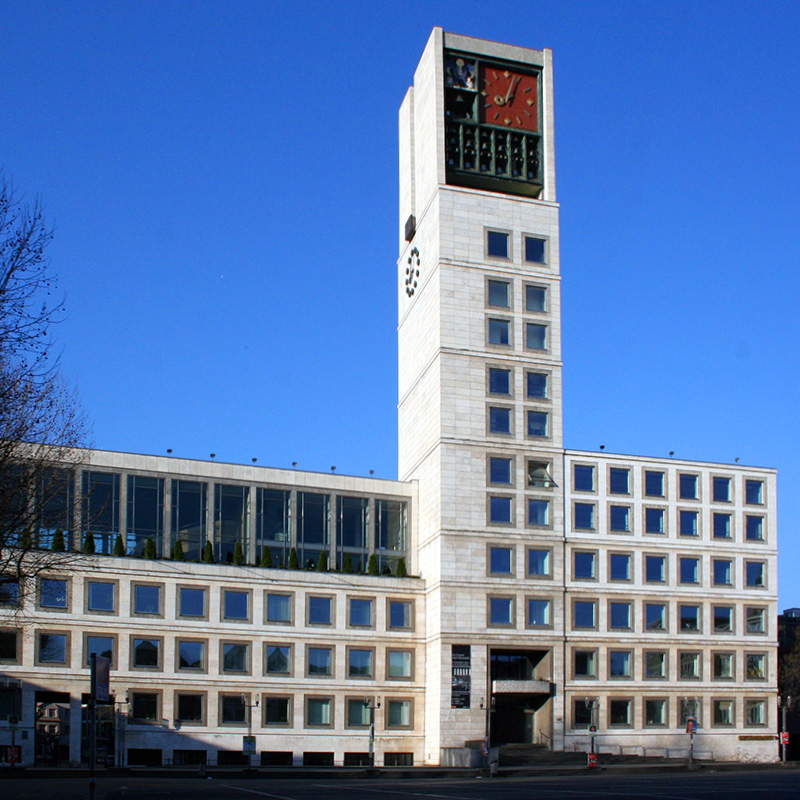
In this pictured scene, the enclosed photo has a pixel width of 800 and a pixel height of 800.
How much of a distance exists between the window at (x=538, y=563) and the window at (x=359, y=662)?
1311cm

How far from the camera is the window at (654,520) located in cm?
9000

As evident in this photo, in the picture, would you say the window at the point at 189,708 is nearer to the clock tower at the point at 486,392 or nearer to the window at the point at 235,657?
the window at the point at 235,657

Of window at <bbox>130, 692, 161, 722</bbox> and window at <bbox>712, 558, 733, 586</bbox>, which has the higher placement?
window at <bbox>712, 558, 733, 586</bbox>

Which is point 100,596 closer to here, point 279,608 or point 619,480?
point 279,608

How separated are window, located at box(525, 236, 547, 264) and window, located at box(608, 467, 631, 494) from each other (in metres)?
16.9

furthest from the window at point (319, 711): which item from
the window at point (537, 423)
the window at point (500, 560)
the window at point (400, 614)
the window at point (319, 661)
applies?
the window at point (537, 423)

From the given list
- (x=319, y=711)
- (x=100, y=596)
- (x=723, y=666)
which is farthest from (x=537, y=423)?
(x=100, y=596)

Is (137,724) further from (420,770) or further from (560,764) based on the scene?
(560,764)

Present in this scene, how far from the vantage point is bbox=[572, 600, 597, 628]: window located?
86.6 m

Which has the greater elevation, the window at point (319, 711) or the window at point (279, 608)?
the window at point (279, 608)

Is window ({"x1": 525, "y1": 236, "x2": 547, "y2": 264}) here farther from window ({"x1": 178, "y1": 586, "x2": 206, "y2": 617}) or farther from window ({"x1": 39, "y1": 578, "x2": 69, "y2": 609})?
window ({"x1": 39, "y1": 578, "x2": 69, "y2": 609})

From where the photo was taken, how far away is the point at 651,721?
87.5 m

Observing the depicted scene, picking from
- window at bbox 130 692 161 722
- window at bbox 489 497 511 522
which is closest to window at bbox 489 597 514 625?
window at bbox 489 497 511 522

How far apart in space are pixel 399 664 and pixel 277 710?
9703 mm
